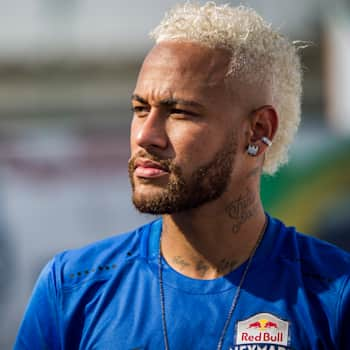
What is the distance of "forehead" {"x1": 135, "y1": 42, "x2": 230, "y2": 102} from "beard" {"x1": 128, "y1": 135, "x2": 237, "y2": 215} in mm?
235

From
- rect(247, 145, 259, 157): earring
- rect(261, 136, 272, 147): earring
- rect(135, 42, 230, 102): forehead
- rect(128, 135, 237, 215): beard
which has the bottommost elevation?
rect(128, 135, 237, 215): beard

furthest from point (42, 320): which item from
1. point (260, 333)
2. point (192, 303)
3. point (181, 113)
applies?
point (181, 113)

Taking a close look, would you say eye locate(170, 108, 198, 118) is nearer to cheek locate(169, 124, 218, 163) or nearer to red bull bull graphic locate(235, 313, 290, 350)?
cheek locate(169, 124, 218, 163)

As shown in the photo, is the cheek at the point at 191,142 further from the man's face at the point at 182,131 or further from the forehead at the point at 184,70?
the forehead at the point at 184,70

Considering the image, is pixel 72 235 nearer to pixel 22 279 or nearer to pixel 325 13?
pixel 22 279

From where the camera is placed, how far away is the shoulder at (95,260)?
11.6 feet

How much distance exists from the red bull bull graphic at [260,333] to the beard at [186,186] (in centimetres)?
46

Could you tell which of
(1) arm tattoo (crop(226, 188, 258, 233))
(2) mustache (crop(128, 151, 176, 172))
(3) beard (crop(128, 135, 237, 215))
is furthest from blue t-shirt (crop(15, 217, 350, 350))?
(2) mustache (crop(128, 151, 176, 172))

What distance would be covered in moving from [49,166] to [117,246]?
240 inches

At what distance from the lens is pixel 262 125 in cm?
371

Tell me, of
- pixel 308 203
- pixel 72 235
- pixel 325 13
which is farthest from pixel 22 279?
pixel 325 13

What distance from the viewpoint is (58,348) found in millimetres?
3457

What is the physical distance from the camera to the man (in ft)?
11.0

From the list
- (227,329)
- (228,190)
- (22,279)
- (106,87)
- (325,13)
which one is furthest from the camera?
(106,87)
